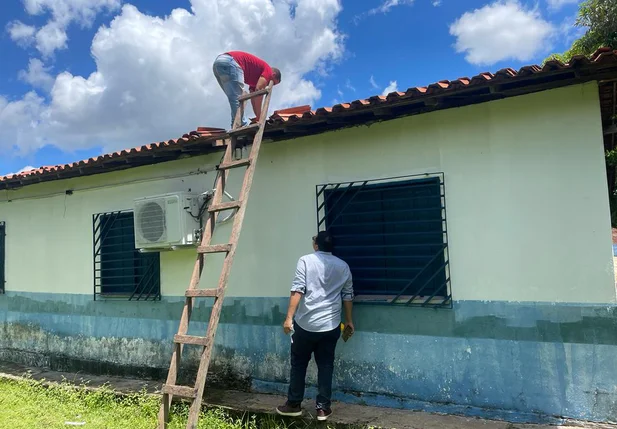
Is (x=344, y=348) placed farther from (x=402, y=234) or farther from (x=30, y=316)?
(x=30, y=316)

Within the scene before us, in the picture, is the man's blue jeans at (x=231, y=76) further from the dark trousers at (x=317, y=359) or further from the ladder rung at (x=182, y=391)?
the ladder rung at (x=182, y=391)

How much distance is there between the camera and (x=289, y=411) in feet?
13.4

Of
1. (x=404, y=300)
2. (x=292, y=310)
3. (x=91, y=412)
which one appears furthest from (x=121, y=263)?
(x=404, y=300)

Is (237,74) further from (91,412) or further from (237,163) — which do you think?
(91,412)

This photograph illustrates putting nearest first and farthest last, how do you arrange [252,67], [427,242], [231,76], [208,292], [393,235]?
1. [208,292]
2. [427,242]
3. [393,235]
4. [231,76]
5. [252,67]

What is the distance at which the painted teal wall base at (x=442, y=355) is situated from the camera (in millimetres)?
3574

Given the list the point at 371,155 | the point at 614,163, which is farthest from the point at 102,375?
the point at 614,163

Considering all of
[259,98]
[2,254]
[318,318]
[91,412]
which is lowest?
[91,412]

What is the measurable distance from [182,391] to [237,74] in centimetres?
329

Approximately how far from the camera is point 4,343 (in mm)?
7656

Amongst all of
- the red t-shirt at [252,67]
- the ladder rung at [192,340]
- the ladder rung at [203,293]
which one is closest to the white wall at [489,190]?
the red t-shirt at [252,67]

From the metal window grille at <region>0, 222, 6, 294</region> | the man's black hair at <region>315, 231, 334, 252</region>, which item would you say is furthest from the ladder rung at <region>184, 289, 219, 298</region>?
the metal window grille at <region>0, 222, 6, 294</region>

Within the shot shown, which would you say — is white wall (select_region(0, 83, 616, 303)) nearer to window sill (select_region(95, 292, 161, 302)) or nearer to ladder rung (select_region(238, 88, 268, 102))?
ladder rung (select_region(238, 88, 268, 102))

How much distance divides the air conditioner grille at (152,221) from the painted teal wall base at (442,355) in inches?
34.0
